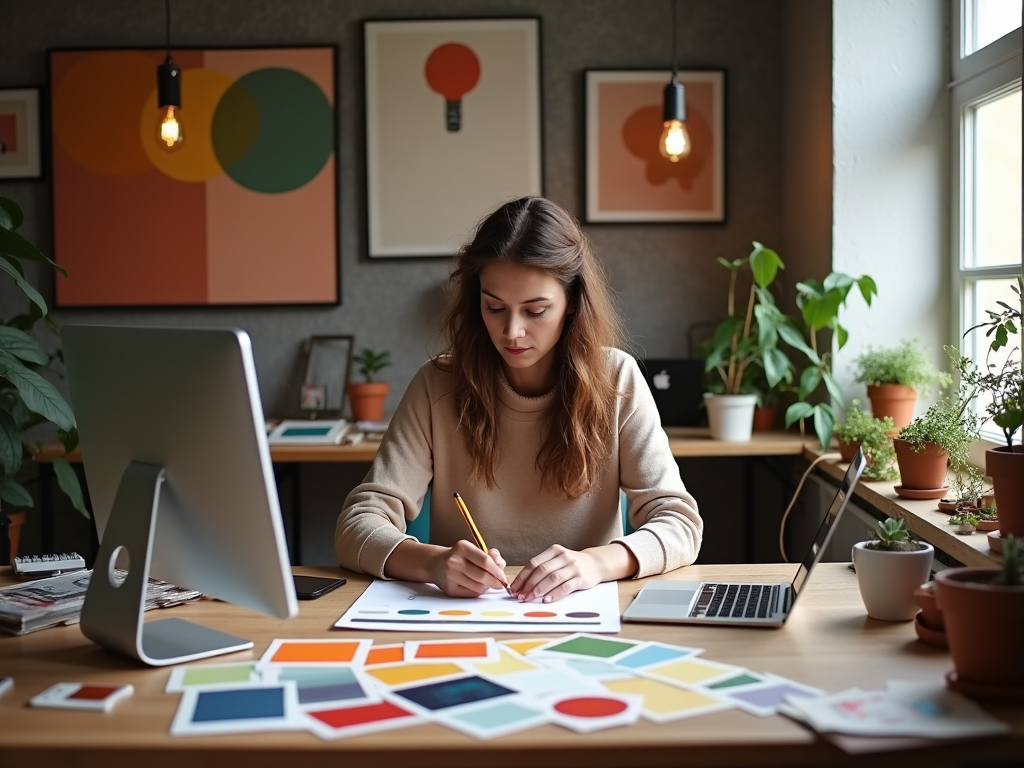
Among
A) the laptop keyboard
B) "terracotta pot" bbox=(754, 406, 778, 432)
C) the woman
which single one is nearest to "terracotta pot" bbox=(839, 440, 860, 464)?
"terracotta pot" bbox=(754, 406, 778, 432)

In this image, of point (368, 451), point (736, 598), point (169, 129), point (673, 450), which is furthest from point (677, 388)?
point (736, 598)

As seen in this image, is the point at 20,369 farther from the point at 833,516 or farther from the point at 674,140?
the point at 674,140

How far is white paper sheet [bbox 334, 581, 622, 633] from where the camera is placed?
4.49 feet

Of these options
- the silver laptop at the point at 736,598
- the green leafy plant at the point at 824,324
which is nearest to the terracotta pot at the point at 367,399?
the green leafy plant at the point at 824,324

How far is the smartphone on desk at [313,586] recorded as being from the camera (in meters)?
1.55

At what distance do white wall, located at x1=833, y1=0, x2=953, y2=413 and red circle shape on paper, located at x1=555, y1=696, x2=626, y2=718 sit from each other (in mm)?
2193

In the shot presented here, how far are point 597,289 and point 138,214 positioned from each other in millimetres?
2289

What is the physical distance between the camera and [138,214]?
368 centimetres

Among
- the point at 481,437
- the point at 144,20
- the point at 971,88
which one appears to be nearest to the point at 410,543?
the point at 481,437

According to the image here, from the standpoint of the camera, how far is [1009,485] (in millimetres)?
1597

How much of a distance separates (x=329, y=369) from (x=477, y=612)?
8.03ft

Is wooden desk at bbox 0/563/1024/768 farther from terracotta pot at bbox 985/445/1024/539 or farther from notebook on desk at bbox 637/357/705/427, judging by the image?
notebook on desk at bbox 637/357/705/427

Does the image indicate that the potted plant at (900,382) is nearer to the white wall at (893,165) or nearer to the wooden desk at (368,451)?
the white wall at (893,165)

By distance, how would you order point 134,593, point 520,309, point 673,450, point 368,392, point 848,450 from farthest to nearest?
1. point 368,392
2. point 673,450
3. point 848,450
4. point 520,309
5. point 134,593
